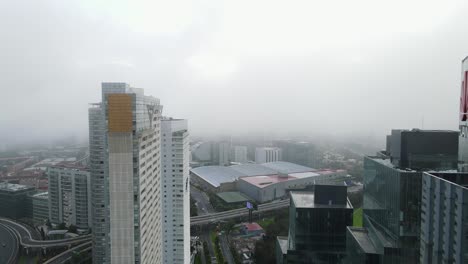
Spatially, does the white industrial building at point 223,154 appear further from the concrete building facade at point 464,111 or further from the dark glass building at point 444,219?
the dark glass building at point 444,219

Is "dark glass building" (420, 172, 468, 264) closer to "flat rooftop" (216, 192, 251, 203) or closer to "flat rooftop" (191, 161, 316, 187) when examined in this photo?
"flat rooftop" (216, 192, 251, 203)

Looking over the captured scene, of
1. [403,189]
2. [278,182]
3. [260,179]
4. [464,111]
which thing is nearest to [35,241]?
[403,189]

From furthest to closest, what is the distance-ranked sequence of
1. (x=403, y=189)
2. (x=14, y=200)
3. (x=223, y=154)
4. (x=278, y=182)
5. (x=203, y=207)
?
1. (x=223, y=154)
2. (x=278, y=182)
3. (x=203, y=207)
4. (x=14, y=200)
5. (x=403, y=189)

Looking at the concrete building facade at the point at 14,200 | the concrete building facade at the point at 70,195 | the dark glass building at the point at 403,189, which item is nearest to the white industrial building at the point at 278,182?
the concrete building facade at the point at 70,195

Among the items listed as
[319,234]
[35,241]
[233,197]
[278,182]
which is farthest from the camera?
[278,182]

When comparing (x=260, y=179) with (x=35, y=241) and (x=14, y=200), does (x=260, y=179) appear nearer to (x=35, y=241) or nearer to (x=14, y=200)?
(x=35, y=241)

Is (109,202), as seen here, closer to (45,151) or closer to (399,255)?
(399,255)

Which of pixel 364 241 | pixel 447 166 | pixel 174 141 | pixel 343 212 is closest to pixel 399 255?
pixel 364 241
